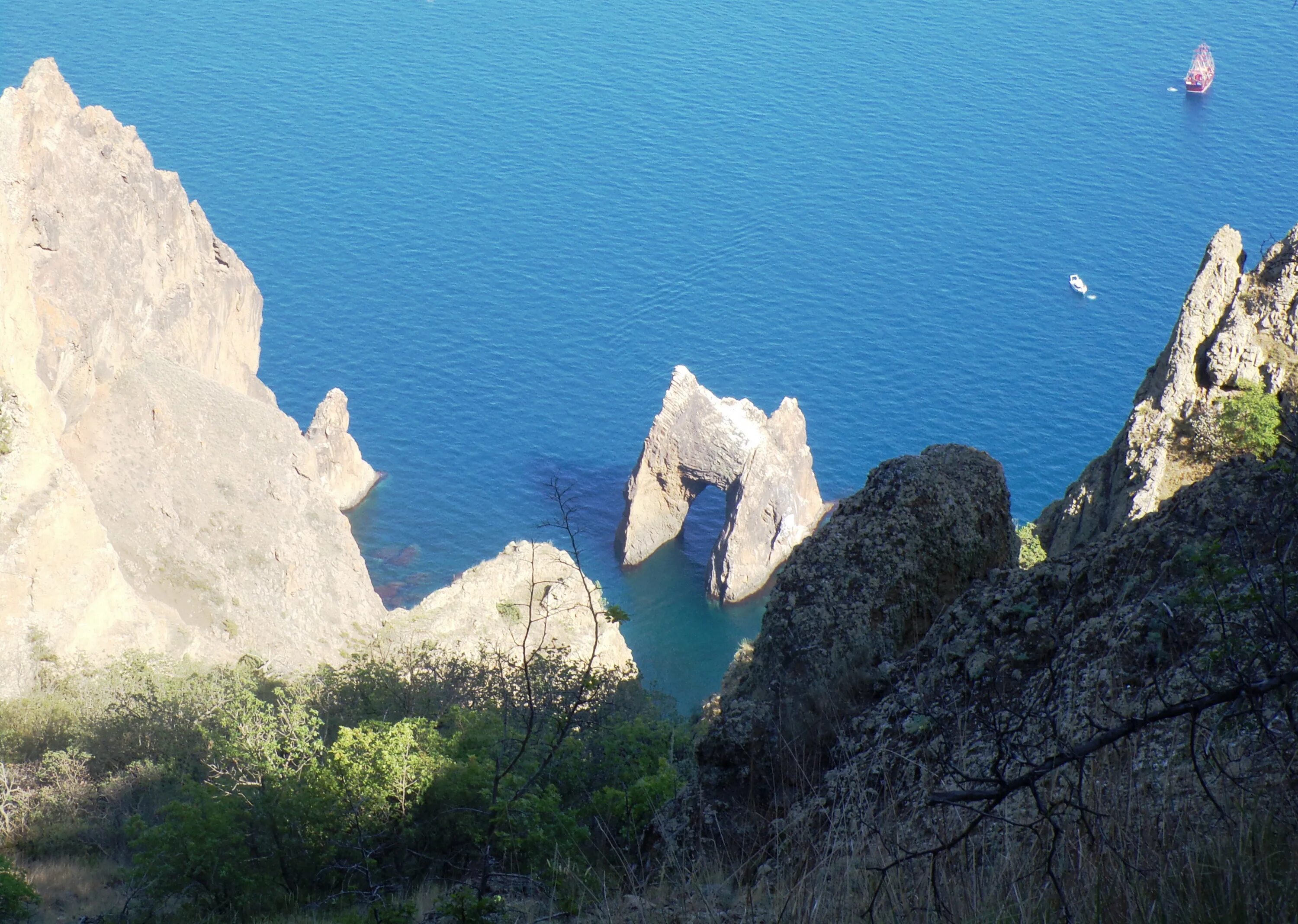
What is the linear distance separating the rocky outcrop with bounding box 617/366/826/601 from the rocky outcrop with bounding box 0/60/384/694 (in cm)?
1769

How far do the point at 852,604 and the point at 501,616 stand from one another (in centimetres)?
2874

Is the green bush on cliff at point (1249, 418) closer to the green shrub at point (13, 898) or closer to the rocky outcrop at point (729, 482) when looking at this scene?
the green shrub at point (13, 898)

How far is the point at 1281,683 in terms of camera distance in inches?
135

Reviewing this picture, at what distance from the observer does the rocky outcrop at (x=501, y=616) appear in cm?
3925

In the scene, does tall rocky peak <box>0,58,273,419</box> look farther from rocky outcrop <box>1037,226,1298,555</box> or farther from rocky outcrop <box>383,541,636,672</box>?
rocky outcrop <box>1037,226,1298,555</box>

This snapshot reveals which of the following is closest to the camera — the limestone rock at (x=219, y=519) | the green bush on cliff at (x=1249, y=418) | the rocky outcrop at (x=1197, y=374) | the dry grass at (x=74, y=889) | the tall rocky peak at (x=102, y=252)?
the dry grass at (x=74, y=889)

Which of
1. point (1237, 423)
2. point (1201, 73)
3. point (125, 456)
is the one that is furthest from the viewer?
point (1201, 73)

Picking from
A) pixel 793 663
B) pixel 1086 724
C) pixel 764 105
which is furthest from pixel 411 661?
pixel 764 105

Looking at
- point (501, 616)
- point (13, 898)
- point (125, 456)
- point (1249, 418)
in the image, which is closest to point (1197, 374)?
point (1249, 418)

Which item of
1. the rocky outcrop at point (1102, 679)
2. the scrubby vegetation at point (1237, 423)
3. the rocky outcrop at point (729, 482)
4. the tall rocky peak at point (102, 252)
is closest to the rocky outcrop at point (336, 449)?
the tall rocky peak at point (102, 252)

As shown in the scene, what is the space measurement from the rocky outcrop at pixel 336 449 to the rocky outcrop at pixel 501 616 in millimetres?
21618

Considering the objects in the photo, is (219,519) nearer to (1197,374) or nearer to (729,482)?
(729,482)

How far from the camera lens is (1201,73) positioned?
11650 centimetres

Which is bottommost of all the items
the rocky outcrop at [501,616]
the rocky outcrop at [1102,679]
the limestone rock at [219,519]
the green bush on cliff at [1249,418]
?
the rocky outcrop at [1102,679]
